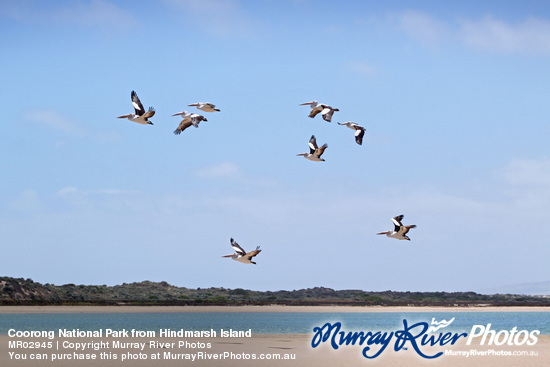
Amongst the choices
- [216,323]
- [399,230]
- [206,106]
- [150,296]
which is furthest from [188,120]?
[150,296]

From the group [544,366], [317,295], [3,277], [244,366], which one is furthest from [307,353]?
[317,295]

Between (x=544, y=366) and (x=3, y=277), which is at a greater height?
(x=3, y=277)

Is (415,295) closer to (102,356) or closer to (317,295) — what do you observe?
(317,295)

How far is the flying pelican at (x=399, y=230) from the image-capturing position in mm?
29328

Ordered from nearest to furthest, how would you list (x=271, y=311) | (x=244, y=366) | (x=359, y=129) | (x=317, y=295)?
(x=244, y=366)
(x=359, y=129)
(x=271, y=311)
(x=317, y=295)

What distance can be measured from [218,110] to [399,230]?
8.36m

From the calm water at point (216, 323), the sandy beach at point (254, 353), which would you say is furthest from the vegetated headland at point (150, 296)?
the sandy beach at point (254, 353)

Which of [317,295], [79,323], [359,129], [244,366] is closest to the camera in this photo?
[244,366]

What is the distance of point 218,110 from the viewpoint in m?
29.9

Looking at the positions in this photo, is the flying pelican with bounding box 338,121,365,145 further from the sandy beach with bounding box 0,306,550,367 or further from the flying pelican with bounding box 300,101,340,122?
the sandy beach with bounding box 0,306,550,367

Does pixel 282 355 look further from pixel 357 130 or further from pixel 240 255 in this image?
pixel 357 130

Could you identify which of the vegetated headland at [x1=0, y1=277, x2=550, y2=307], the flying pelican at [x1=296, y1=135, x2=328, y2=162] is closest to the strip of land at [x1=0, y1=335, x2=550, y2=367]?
the flying pelican at [x1=296, y1=135, x2=328, y2=162]

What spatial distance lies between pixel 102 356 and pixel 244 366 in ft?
19.6

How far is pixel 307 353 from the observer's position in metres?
29.9
